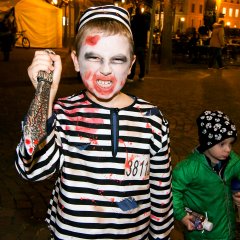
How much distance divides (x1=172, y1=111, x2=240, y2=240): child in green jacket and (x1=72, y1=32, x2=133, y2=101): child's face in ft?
3.35

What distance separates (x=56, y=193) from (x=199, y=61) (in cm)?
1964

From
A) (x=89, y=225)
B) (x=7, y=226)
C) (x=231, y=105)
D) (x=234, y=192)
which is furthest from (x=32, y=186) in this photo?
(x=231, y=105)

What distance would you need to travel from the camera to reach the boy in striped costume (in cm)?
171

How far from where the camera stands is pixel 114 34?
1.75 metres

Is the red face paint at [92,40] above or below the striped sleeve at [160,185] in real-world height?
above

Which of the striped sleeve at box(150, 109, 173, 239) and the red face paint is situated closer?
the red face paint

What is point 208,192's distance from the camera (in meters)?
2.61

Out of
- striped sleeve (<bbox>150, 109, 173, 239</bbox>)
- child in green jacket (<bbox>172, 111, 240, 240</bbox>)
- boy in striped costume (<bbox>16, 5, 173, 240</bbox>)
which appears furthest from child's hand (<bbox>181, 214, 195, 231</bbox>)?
boy in striped costume (<bbox>16, 5, 173, 240</bbox>)

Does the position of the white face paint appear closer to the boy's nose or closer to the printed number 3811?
the boy's nose

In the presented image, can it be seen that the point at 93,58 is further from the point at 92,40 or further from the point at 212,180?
the point at 212,180

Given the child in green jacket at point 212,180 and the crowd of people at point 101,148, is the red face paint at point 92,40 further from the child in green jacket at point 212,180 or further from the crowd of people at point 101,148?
the child in green jacket at point 212,180

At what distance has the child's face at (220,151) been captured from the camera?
2.66 metres

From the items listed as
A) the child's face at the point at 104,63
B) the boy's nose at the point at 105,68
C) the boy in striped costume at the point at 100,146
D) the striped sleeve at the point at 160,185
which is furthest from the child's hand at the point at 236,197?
the boy's nose at the point at 105,68

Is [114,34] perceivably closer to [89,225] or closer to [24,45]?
[89,225]
